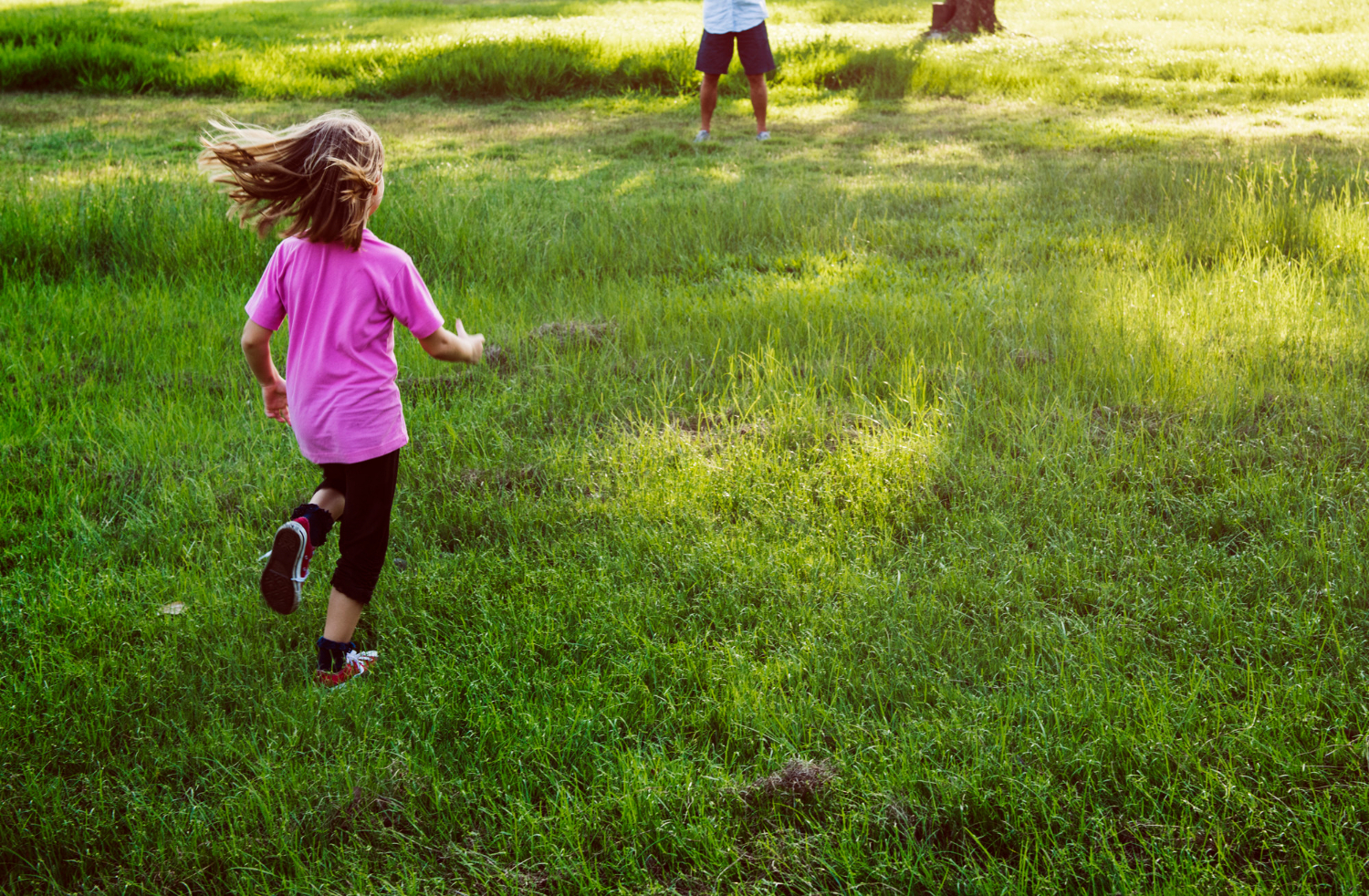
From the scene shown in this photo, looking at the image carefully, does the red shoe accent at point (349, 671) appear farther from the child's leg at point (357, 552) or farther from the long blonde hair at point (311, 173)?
the long blonde hair at point (311, 173)

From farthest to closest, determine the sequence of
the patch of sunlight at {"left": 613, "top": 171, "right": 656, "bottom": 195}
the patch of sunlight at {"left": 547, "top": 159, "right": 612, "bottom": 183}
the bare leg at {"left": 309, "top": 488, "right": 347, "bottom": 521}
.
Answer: the patch of sunlight at {"left": 547, "top": 159, "right": 612, "bottom": 183} → the patch of sunlight at {"left": 613, "top": 171, "right": 656, "bottom": 195} → the bare leg at {"left": 309, "top": 488, "right": 347, "bottom": 521}

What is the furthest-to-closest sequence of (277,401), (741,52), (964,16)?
(964,16) → (741,52) → (277,401)

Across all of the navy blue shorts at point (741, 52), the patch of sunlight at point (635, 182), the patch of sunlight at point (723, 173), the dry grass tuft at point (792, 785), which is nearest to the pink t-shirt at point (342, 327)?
the dry grass tuft at point (792, 785)

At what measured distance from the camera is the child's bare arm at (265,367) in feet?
9.01

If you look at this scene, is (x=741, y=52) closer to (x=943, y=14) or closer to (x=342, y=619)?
(x=943, y=14)

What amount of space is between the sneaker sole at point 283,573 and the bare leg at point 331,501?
0.22 metres

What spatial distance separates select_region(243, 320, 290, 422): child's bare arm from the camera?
275cm

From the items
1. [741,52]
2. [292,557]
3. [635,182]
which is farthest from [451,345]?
[741,52]

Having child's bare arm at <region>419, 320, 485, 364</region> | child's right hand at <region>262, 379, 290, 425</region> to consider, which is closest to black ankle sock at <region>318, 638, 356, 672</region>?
child's right hand at <region>262, 379, 290, 425</region>

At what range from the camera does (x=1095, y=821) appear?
76.9 inches

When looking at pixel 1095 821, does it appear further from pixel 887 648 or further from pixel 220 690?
pixel 220 690

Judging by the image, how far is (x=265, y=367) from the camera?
9.26 ft

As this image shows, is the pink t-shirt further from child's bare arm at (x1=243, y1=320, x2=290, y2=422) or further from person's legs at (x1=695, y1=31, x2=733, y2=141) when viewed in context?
person's legs at (x1=695, y1=31, x2=733, y2=141)

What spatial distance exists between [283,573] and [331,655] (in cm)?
25
